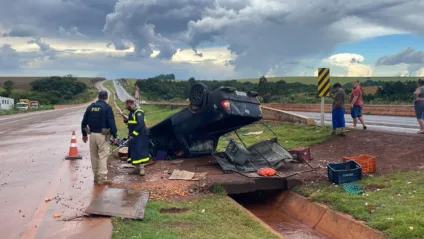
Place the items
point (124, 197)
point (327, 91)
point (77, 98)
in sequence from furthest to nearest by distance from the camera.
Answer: point (77, 98) < point (327, 91) < point (124, 197)

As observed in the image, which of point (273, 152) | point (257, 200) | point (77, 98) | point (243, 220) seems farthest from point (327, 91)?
point (77, 98)

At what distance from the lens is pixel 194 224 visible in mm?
6086

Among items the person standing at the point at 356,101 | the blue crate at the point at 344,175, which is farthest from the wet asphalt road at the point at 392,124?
the blue crate at the point at 344,175

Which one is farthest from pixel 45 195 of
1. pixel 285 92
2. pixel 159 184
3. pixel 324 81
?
pixel 285 92

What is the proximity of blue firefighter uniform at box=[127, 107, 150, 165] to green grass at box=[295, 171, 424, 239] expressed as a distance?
11.5 feet

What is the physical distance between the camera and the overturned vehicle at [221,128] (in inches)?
A: 380

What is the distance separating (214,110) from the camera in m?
9.73

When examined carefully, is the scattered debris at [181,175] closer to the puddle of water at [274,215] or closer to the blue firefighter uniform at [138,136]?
the blue firefighter uniform at [138,136]

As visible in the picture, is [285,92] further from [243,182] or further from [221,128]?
[243,182]

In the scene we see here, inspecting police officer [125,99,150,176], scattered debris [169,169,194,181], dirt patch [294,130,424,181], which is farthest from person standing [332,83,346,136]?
police officer [125,99,150,176]

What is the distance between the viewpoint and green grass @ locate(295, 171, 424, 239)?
5684 millimetres

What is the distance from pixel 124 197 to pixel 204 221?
1.72 meters

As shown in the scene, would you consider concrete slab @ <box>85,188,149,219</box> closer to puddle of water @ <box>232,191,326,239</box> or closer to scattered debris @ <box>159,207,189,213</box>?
scattered debris @ <box>159,207,189,213</box>

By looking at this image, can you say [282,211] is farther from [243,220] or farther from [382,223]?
[382,223]
